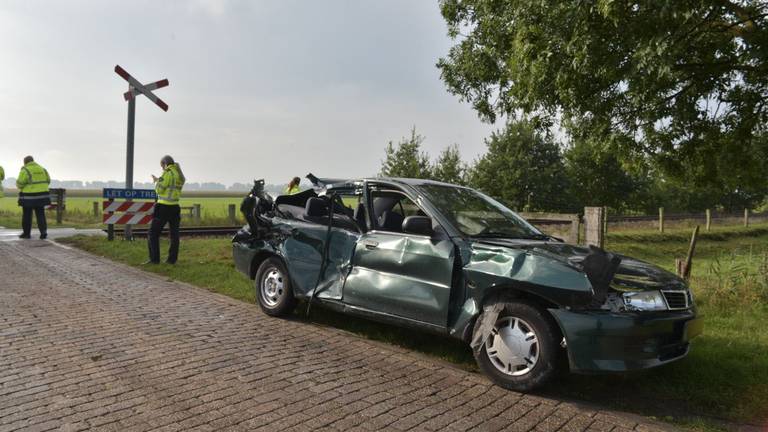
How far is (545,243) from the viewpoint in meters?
4.64

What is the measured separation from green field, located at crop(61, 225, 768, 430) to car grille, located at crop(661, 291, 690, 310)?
2.19 ft

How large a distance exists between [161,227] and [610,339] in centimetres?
865

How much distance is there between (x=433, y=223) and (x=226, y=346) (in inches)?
88.1

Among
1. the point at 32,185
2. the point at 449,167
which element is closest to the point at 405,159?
the point at 449,167

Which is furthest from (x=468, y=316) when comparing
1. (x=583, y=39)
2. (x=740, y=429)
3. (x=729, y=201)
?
(x=729, y=201)

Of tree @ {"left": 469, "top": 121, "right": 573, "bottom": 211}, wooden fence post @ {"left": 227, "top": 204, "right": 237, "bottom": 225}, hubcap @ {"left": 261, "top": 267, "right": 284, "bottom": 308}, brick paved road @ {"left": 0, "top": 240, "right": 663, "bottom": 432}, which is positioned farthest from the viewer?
tree @ {"left": 469, "top": 121, "right": 573, "bottom": 211}

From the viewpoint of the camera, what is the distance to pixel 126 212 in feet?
41.8

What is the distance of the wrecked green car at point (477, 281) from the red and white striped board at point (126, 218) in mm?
8020

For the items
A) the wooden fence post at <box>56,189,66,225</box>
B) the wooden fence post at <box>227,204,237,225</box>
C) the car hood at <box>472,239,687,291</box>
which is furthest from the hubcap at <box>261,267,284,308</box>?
the wooden fence post at <box>56,189,66,225</box>

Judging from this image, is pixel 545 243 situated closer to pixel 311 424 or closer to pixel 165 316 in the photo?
pixel 311 424

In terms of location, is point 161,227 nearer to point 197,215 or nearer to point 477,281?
point 477,281

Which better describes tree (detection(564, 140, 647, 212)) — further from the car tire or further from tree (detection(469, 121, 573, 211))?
the car tire

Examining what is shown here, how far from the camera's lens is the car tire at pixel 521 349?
380 cm

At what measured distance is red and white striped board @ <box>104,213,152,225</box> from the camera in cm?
1259
